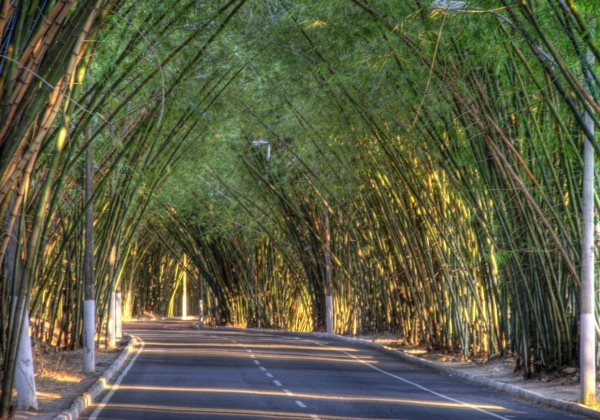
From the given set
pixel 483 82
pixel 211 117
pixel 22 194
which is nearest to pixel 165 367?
pixel 211 117

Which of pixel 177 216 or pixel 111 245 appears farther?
pixel 177 216

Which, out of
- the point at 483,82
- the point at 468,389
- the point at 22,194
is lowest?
the point at 468,389

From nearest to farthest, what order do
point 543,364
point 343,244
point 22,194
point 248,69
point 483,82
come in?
point 22,194 → point 483,82 → point 543,364 → point 248,69 → point 343,244

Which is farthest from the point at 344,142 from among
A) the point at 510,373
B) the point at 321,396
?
the point at 321,396

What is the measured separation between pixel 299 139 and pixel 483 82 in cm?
931

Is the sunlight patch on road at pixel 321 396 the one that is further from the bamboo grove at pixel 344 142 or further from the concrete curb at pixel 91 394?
the bamboo grove at pixel 344 142

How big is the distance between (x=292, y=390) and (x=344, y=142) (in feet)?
25.3

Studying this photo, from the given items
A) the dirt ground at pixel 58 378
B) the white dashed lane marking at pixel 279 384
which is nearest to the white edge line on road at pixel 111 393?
the dirt ground at pixel 58 378

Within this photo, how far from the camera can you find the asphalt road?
1198 centimetres

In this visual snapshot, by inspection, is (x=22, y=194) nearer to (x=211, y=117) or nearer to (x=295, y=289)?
(x=211, y=117)

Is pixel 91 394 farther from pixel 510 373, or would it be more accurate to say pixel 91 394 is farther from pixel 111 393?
pixel 510 373

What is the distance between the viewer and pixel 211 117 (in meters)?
19.7

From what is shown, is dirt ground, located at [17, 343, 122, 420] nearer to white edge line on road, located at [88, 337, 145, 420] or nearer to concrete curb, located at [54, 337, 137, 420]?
concrete curb, located at [54, 337, 137, 420]

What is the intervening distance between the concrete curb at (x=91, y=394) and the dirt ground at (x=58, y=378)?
9 cm
